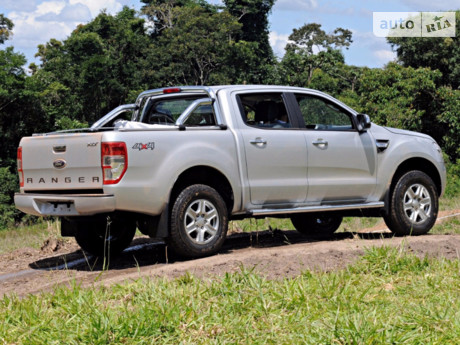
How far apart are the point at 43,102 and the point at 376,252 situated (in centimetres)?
3611

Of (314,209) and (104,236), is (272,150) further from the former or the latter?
(104,236)

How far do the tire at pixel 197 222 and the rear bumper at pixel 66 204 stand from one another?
0.73 metres

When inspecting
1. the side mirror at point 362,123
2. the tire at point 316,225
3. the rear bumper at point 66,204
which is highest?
the side mirror at point 362,123

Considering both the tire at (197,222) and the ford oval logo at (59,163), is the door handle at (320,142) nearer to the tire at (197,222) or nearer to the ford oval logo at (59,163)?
the tire at (197,222)

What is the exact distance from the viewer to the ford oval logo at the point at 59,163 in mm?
7816

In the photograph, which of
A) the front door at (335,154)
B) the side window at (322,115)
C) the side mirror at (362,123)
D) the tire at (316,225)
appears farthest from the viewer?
the tire at (316,225)

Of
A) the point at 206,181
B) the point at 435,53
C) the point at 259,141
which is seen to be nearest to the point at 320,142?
the point at 259,141

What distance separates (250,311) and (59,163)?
3244 millimetres

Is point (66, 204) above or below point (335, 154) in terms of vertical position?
below

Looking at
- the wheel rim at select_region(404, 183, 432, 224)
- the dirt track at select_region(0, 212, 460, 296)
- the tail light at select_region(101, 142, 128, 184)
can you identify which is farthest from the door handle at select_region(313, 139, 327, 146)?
the tail light at select_region(101, 142, 128, 184)

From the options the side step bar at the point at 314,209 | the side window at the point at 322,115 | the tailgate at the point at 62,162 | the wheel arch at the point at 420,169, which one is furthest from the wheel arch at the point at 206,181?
the wheel arch at the point at 420,169

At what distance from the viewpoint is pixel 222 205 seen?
8156mm

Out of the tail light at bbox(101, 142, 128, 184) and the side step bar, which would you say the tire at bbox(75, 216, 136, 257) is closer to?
the tail light at bbox(101, 142, 128, 184)

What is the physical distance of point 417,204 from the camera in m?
9.87
